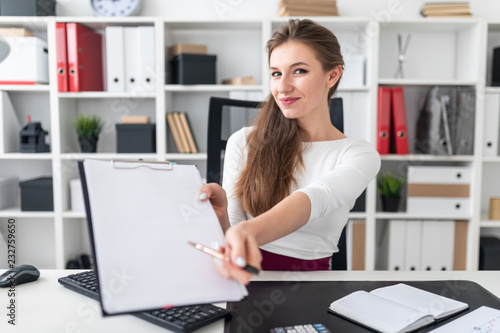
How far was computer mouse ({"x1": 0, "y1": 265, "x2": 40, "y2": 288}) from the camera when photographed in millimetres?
1012

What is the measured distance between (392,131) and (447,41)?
2.45 feet

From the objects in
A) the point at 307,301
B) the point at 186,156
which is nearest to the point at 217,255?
the point at 307,301

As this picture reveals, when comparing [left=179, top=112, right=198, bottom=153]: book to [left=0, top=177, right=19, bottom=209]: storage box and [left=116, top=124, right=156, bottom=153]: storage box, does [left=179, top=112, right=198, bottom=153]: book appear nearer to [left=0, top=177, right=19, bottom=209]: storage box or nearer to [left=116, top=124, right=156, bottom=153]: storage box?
[left=116, top=124, right=156, bottom=153]: storage box

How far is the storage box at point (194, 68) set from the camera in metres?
2.53

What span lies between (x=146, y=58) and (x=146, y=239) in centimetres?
202

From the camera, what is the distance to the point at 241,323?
0.81 m

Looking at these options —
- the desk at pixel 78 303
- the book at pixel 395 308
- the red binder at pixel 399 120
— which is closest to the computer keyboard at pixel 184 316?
the desk at pixel 78 303

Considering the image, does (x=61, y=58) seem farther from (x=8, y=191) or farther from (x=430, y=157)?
(x=430, y=157)

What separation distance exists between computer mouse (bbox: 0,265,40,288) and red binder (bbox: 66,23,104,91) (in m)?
1.70

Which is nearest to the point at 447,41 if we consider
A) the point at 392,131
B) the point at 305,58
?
the point at 392,131

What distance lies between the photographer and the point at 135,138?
258 centimetres

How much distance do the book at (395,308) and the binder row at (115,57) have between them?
6.48 ft

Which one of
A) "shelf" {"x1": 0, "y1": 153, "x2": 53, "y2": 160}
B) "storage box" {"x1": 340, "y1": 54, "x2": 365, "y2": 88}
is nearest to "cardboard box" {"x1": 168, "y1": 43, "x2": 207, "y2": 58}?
"storage box" {"x1": 340, "y1": 54, "x2": 365, "y2": 88}

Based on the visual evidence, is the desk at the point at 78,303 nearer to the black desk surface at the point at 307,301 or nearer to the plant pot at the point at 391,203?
the black desk surface at the point at 307,301
